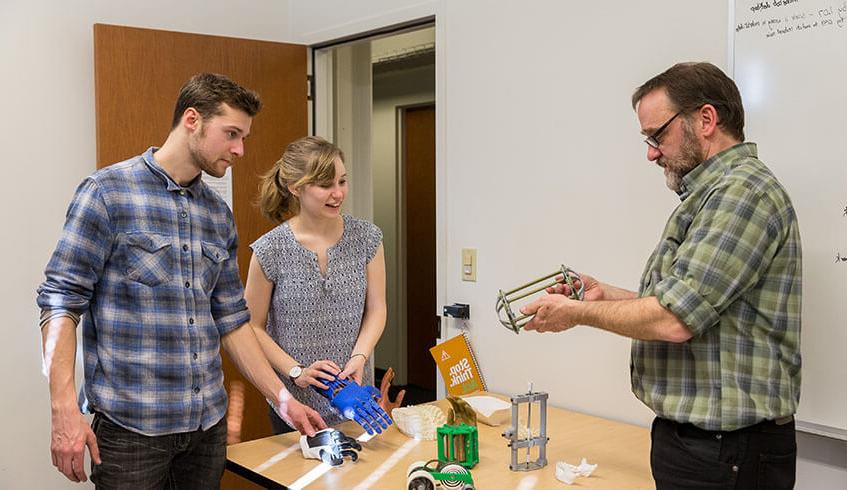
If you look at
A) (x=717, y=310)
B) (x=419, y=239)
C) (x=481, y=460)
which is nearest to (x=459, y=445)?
(x=481, y=460)

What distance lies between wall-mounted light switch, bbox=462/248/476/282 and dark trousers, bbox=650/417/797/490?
4.42 feet

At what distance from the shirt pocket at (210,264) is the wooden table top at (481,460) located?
0.45m

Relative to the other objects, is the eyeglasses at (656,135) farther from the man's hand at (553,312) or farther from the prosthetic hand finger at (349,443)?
the prosthetic hand finger at (349,443)

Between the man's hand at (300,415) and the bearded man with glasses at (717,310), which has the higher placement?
the bearded man with glasses at (717,310)

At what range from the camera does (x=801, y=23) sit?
188cm

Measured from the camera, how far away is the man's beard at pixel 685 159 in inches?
62.9

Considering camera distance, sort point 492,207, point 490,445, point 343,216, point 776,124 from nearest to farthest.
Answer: point 776,124 < point 490,445 < point 343,216 < point 492,207

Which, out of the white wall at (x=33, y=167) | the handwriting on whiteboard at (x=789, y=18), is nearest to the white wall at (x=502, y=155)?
the white wall at (x=33, y=167)

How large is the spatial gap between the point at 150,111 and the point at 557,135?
5.34 ft

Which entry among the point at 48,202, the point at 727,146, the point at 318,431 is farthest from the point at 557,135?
the point at 48,202

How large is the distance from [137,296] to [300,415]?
0.52 metres

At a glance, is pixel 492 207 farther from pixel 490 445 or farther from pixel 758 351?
pixel 758 351

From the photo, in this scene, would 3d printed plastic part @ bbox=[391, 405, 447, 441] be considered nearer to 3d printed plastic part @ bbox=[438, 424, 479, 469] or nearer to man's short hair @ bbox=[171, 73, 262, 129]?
3d printed plastic part @ bbox=[438, 424, 479, 469]

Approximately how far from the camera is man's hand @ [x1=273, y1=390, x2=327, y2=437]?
203 cm
